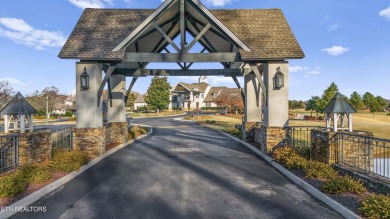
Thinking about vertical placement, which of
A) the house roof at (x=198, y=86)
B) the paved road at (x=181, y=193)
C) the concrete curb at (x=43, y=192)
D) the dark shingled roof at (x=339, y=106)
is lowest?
the paved road at (x=181, y=193)

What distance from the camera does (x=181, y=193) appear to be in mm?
6652

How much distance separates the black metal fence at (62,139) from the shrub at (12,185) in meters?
3.50

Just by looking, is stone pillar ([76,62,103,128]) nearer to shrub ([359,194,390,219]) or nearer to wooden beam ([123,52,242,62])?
wooden beam ([123,52,242,62])

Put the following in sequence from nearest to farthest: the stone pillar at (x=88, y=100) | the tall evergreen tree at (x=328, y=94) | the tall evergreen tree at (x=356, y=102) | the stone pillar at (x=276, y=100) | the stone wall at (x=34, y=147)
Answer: the stone wall at (x=34, y=147), the stone pillar at (x=88, y=100), the stone pillar at (x=276, y=100), the tall evergreen tree at (x=328, y=94), the tall evergreen tree at (x=356, y=102)

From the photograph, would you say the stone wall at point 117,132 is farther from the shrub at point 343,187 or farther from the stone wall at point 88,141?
the shrub at point 343,187

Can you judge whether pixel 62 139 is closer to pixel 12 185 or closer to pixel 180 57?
pixel 12 185

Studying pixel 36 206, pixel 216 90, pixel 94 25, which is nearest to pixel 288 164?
pixel 36 206

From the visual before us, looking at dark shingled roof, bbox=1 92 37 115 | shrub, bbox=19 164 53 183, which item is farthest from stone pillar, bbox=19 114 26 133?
shrub, bbox=19 164 53 183

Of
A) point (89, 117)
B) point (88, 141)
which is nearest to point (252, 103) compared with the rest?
point (89, 117)

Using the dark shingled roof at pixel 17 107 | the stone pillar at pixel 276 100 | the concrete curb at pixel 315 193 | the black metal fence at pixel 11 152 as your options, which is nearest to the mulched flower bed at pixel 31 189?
the black metal fence at pixel 11 152

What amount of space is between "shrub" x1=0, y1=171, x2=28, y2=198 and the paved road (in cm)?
79

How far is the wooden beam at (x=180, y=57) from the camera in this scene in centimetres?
1175

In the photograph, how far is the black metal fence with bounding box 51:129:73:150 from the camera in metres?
10.4

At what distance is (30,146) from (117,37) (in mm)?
6853
